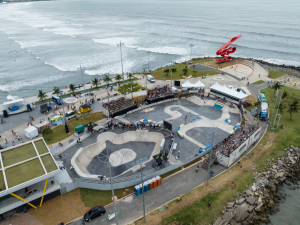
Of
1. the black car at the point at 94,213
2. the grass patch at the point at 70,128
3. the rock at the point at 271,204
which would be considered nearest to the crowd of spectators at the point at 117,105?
the grass patch at the point at 70,128

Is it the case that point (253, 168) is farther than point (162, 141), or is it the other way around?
point (162, 141)

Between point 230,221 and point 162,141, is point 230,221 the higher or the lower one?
the lower one

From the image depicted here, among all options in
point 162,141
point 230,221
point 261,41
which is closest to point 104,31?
point 261,41

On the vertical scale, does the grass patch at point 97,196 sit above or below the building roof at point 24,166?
below

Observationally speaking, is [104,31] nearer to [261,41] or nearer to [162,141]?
[261,41]

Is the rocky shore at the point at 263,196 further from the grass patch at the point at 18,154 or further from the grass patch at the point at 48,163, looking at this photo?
the grass patch at the point at 18,154

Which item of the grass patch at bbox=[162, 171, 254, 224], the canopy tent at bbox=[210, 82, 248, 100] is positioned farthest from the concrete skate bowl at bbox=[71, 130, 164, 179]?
the canopy tent at bbox=[210, 82, 248, 100]
